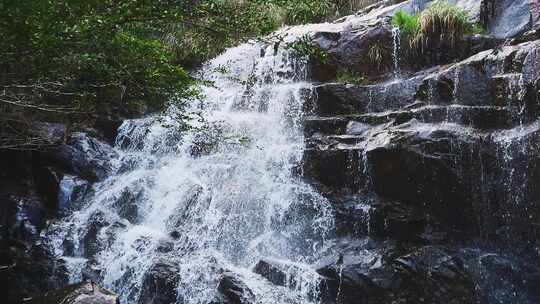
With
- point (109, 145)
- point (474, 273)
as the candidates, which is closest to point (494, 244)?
point (474, 273)

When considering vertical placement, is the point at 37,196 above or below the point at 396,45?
below

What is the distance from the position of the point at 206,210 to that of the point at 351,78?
4631 mm

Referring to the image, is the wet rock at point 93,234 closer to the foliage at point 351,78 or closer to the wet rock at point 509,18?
the foliage at point 351,78

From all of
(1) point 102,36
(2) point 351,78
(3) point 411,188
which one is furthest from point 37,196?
(2) point 351,78

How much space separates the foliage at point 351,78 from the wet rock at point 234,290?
18.1ft

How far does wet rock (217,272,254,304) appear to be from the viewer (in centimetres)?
601

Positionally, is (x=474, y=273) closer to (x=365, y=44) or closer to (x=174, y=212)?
(x=174, y=212)

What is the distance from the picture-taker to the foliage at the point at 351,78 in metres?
10.3

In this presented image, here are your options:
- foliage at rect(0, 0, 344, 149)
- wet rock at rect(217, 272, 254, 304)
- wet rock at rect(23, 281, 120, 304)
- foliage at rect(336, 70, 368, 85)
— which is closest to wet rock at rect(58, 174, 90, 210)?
foliage at rect(0, 0, 344, 149)

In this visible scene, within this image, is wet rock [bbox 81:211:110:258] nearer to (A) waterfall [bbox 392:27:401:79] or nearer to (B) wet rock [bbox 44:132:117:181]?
(B) wet rock [bbox 44:132:117:181]

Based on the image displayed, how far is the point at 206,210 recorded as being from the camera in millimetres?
8156

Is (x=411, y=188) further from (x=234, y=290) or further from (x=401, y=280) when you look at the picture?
(x=234, y=290)

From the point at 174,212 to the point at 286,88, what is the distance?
13.7 ft

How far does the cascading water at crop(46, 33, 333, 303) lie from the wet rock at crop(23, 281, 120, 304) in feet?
4.27
